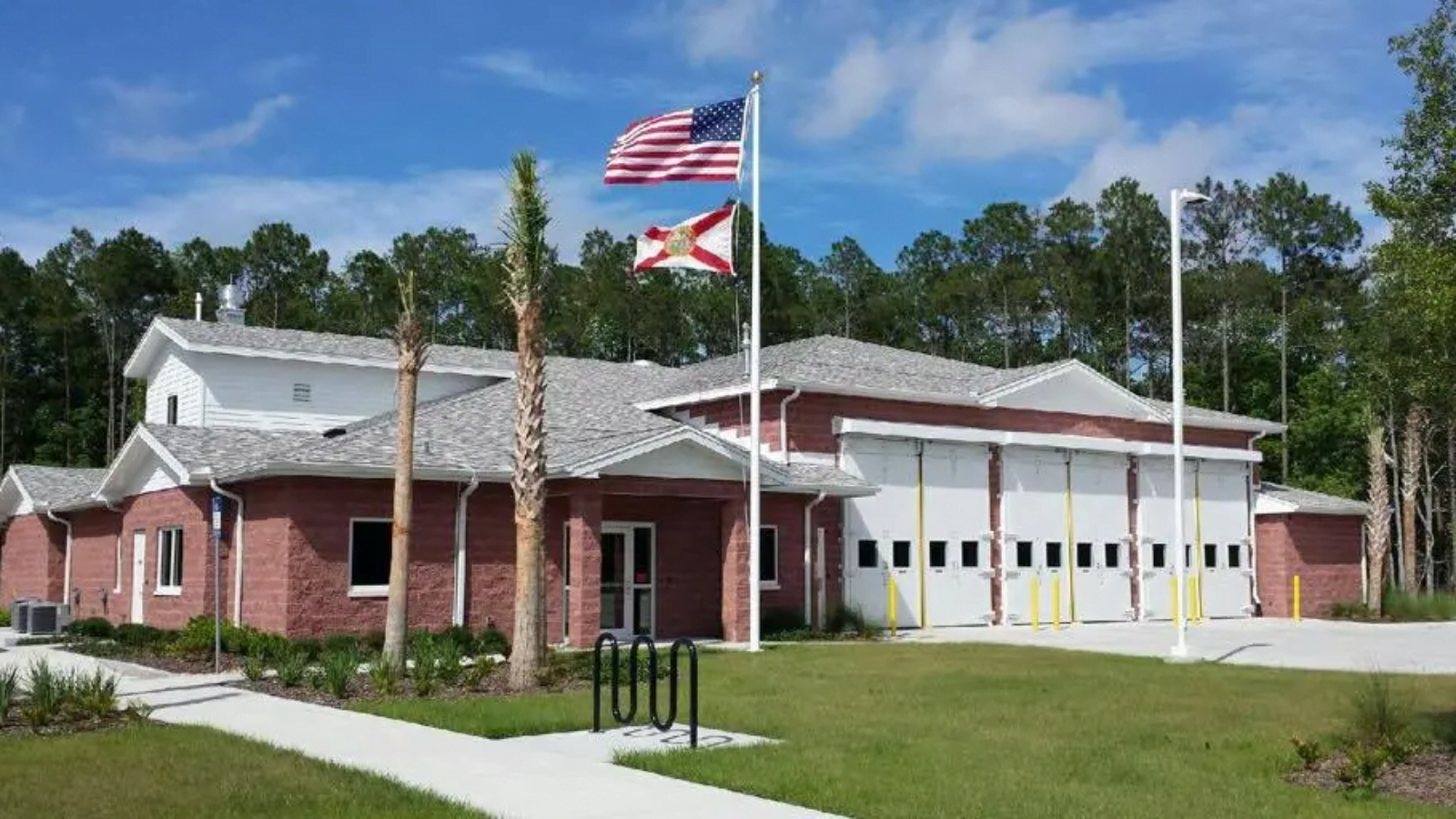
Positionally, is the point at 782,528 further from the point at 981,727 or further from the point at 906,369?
the point at 981,727

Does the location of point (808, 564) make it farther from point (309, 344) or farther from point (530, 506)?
point (309, 344)

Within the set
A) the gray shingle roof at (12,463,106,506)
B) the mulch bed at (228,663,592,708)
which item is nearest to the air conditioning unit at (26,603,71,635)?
the gray shingle roof at (12,463,106,506)

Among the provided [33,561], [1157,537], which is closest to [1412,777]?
[1157,537]

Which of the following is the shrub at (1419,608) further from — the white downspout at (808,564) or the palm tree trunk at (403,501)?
the palm tree trunk at (403,501)

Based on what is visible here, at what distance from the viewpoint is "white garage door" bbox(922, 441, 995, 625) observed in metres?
31.9

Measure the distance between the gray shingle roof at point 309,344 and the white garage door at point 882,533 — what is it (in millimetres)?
10060

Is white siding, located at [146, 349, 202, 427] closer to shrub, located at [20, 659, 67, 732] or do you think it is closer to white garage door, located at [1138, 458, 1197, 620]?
shrub, located at [20, 659, 67, 732]

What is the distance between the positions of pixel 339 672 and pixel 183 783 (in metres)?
6.05

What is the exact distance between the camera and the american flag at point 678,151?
23.4m

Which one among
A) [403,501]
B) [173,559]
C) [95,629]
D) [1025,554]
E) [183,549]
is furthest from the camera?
[1025,554]

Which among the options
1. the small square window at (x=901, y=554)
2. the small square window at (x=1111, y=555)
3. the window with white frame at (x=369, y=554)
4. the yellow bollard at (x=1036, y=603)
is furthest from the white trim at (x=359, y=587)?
the small square window at (x=1111, y=555)

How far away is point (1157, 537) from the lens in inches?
1441

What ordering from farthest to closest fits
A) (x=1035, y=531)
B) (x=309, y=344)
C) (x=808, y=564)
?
(x=1035, y=531) → (x=309, y=344) → (x=808, y=564)

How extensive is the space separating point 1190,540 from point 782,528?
14340 mm
